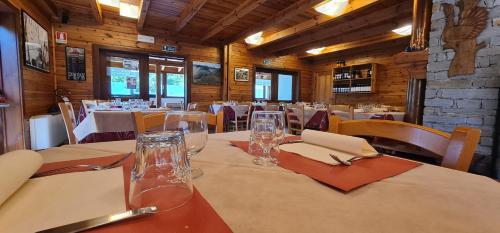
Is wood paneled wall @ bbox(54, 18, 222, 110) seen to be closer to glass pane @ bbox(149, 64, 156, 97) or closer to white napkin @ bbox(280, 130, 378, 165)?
glass pane @ bbox(149, 64, 156, 97)

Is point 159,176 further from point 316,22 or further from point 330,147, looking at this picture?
point 316,22

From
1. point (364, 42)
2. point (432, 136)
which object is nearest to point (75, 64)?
point (432, 136)

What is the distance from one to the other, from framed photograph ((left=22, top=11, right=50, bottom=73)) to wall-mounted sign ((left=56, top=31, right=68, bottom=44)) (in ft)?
1.04

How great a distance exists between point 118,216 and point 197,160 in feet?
1.15

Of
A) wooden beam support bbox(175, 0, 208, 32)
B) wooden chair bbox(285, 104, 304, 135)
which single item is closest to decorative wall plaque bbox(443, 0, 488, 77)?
wooden chair bbox(285, 104, 304, 135)

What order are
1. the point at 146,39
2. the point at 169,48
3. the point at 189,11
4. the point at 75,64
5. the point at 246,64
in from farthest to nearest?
the point at 246,64 < the point at 169,48 < the point at 146,39 < the point at 75,64 < the point at 189,11

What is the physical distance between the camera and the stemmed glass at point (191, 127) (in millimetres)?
613

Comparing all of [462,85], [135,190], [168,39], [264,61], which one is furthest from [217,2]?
[135,190]

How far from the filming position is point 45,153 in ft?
2.44

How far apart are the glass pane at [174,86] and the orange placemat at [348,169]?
24.9 ft

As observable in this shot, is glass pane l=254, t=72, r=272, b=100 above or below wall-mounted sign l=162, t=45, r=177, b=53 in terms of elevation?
below

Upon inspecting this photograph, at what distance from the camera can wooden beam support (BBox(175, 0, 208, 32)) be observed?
4.17m

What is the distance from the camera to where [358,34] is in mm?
5750

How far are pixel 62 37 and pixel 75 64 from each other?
0.57 m
